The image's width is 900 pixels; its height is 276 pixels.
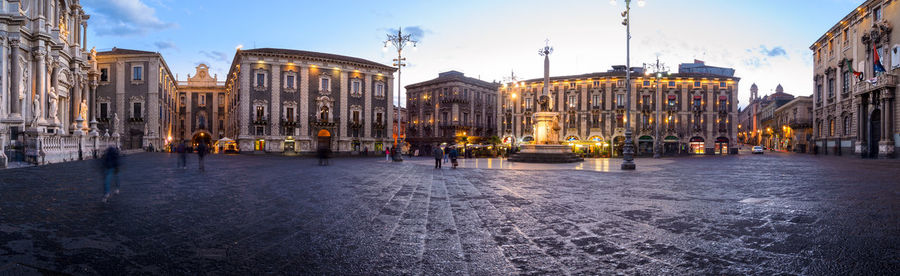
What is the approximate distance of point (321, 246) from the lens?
5.03 meters

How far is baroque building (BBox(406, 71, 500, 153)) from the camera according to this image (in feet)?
202

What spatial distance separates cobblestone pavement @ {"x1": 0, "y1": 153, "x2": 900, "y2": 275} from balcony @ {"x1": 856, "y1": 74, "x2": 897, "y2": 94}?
32434 mm

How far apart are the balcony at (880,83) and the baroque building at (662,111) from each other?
20134 mm

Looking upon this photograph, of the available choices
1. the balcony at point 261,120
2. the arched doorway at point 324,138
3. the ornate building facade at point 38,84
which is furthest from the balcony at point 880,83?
the balcony at point 261,120

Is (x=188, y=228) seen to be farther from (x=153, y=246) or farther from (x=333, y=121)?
(x=333, y=121)

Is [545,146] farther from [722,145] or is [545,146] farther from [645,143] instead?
[722,145]

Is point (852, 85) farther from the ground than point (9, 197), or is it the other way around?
point (852, 85)

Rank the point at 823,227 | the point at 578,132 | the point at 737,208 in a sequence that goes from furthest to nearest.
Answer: the point at 578,132, the point at 737,208, the point at 823,227

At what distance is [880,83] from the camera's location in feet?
107

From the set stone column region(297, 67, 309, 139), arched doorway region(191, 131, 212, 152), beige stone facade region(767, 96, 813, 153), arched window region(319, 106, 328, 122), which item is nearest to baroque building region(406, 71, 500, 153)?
arched window region(319, 106, 328, 122)

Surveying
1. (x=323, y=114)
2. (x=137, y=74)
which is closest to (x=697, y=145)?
(x=323, y=114)

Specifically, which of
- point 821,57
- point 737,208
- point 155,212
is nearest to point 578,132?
point 821,57

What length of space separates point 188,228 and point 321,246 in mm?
2379

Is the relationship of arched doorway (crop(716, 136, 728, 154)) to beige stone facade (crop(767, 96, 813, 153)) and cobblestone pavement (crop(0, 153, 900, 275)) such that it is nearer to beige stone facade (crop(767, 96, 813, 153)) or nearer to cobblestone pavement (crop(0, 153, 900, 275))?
beige stone facade (crop(767, 96, 813, 153))
